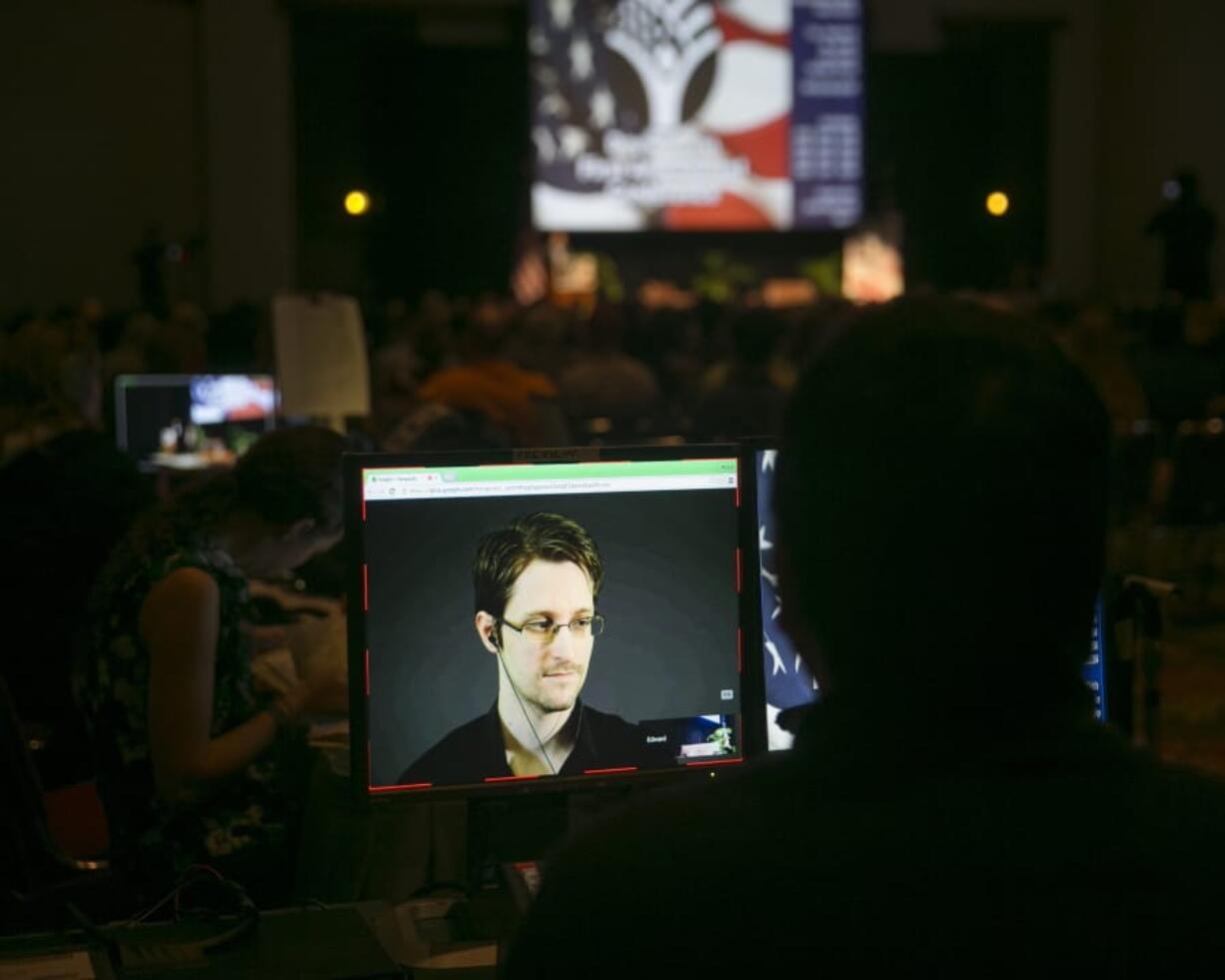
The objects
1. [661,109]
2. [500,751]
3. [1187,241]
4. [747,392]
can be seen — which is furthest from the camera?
[661,109]

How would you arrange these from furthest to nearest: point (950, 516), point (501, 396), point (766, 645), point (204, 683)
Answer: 1. point (501, 396)
2. point (204, 683)
3. point (766, 645)
4. point (950, 516)

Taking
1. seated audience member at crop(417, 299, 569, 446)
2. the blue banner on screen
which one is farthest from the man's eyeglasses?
the blue banner on screen

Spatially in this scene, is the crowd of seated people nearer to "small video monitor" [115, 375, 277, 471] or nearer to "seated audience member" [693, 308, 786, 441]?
"seated audience member" [693, 308, 786, 441]

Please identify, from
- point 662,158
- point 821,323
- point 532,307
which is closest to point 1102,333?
point 821,323

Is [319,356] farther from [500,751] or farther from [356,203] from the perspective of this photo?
[500,751]

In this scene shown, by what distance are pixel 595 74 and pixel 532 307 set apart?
5.28 meters

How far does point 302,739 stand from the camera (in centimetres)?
253

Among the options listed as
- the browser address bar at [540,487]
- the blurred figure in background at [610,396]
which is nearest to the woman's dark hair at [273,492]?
the browser address bar at [540,487]

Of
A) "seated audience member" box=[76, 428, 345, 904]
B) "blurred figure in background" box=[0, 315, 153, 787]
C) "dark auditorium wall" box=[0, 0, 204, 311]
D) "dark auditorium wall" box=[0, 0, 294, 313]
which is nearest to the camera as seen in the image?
"seated audience member" box=[76, 428, 345, 904]

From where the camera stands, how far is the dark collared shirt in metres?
1.82

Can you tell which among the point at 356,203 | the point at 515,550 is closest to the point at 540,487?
the point at 515,550

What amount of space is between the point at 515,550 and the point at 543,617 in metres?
0.08

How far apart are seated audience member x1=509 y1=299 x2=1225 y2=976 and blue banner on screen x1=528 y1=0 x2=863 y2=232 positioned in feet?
45.6

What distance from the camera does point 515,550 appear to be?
72.8 inches
